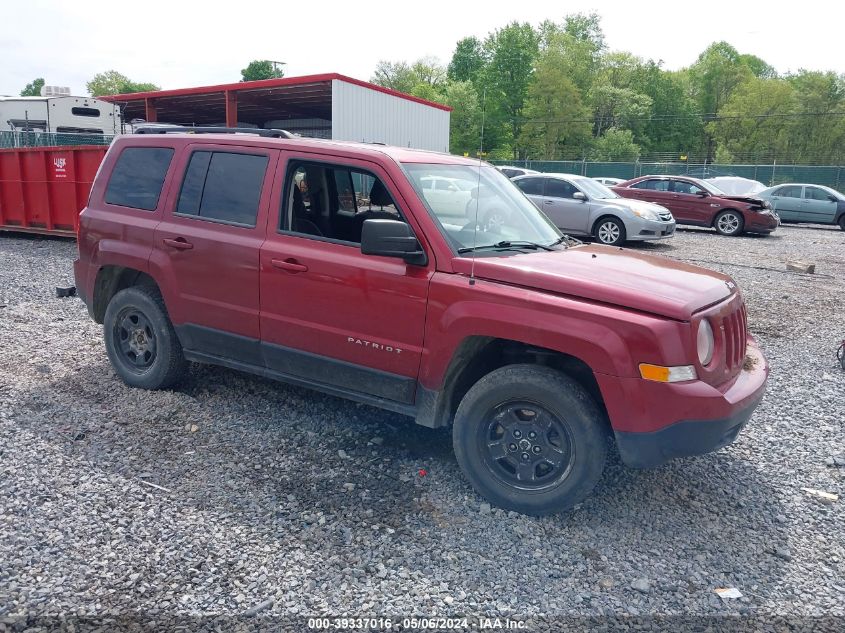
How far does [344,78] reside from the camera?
1892 cm

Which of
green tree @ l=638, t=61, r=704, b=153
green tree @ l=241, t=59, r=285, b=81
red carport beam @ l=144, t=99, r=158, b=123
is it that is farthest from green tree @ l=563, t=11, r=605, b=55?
red carport beam @ l=144, t=99, r=158, b=123

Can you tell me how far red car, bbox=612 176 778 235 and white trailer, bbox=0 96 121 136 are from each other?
1719cm

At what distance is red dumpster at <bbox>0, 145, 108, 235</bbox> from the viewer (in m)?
12.5

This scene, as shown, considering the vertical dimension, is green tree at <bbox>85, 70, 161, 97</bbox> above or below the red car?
above

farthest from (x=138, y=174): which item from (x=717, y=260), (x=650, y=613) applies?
(x=717, y=260)

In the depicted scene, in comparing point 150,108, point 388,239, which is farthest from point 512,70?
point 388,239

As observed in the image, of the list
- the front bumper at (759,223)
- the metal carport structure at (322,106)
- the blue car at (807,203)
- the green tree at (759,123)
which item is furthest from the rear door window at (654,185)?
the green tree at (759,123)

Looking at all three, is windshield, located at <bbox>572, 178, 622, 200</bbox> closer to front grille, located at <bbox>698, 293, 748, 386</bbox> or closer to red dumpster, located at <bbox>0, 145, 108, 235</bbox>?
red dumpster, located at <bbox>0, 145, 108, 235</bbox>

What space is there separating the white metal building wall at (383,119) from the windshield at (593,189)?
17.5ft

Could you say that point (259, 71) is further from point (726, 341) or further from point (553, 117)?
point (726, 341)

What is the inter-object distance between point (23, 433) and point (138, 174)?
203 cm

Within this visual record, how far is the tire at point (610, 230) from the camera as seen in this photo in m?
14.9

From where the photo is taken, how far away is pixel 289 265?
13.7 feet

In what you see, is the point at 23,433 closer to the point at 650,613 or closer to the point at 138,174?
the point at 138,174
